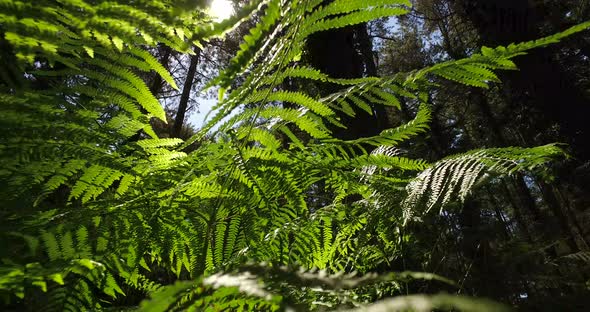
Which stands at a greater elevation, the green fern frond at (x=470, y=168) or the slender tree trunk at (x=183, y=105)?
the slender tree trunk at (x=183, y=105)

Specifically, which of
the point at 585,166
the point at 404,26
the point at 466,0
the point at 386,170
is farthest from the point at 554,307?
the point at 404,26

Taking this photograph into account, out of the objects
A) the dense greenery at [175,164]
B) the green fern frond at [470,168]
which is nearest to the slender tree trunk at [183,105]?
the dense greenery at [175,164]

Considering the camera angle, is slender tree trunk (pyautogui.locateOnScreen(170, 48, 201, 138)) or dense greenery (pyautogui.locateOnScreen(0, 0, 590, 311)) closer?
dense greenery (pyautogui.locateOnScreen(0, 0, 590, 311))

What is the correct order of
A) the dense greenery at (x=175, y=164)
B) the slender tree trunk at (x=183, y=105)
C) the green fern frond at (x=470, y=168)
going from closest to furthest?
1. the dense greenery at (x=175, y=164)
2. the green fern frond at (x=470, y=168)
3. the slender tree trunk at (x=183, y=105)

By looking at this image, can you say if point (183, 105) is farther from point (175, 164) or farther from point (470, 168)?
point (470, 168)

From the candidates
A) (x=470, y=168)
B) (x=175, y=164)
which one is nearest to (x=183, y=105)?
(x=175, y=164)

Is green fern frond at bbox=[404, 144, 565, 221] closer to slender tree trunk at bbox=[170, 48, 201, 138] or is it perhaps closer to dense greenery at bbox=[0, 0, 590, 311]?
dense greenery at bbox=[0, 0, 590, 311]

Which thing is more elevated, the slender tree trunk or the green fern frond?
the slender tree trunk

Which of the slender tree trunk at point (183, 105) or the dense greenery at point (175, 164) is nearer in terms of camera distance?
the dense greenery at point (175, 164)

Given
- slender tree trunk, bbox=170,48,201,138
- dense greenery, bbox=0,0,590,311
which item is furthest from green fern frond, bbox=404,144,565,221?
slender tree trunk, bbox=170,48,201,138

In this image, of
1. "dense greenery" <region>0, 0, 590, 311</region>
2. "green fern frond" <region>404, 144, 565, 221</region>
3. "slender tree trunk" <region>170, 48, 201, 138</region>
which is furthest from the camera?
"slender tree trunk" <region>170, 48, 201, 138</region>

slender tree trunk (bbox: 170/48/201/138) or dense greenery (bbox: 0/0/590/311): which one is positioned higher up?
slender tree trunk (bbox: 170/48/201/138)

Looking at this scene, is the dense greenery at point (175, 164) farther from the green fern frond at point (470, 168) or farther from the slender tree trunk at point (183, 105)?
the slender tree trunk at point (183, 105)

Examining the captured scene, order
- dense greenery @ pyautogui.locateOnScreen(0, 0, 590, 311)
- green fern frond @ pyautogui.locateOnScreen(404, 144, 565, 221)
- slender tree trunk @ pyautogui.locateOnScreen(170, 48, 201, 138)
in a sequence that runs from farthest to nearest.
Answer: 1. slender tree trunk @ pyautogui.locateOnScreen(170, 48, 201, 138)
2. green fern frond @ pyautogui.locateOnScreen(404, 144, 565, 221)
3. dense greenery @ pyautogui.locateOnScreen(0, 0, 590, 311)
